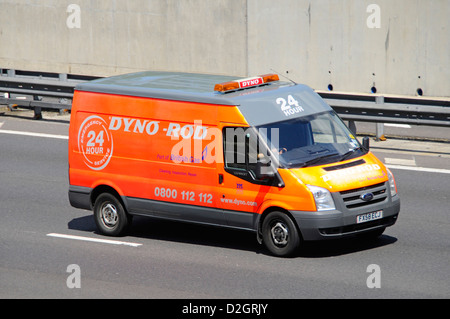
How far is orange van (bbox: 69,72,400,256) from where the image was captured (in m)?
10.7

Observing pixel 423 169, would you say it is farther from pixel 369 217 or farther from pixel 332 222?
pixel 332 222

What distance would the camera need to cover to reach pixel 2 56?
86.9ft

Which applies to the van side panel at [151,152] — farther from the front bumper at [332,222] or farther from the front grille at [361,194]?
the front grille at [361,194]

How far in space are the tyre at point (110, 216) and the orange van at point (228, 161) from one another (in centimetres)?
2

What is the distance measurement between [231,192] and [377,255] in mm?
1975

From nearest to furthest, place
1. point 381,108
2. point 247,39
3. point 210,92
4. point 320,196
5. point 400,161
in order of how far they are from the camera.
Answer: point 320,196
point 210,92
point 400,161
point 381,108
point 247,39

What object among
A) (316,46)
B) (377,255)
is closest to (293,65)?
(316,46)

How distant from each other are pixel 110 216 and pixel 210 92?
2.38 m

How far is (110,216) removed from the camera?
12312mm

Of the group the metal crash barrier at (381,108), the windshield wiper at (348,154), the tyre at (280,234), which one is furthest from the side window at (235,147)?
the metal crash barrier at (381,108)

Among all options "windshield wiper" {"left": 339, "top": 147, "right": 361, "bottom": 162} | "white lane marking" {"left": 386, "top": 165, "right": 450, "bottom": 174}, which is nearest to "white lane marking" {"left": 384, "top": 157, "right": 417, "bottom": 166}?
"white lane marking" {"left": 386, "top": 165, "right": 450, "bottom": 174}

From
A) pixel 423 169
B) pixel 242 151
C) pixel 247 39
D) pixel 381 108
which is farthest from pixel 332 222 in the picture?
pixel 247 39

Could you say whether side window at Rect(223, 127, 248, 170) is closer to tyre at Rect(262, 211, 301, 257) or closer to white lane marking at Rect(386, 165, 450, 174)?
tyre at Rect(262, 211, 301, 257)
